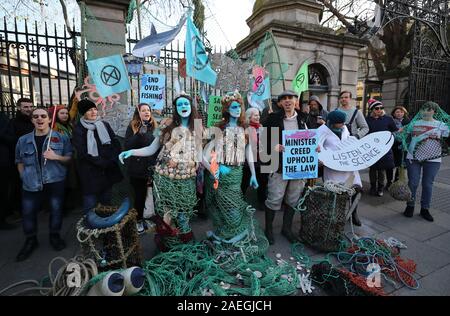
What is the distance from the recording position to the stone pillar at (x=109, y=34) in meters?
4.45

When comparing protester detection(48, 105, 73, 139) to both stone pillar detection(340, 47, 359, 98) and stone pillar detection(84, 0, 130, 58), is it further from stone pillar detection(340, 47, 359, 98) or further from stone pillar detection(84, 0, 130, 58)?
stone pillar detection(340, 47, 359, 98)

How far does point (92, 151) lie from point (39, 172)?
643 millimetres

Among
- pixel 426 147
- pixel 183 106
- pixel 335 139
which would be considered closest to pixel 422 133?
pixel 426 147

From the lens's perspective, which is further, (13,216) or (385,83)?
(385,83)

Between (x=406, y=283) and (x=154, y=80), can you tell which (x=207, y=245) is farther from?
(x=154, y=80)

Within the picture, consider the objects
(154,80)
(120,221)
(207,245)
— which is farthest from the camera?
(154,80)

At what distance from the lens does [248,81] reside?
483 cm

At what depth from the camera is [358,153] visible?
10.6 feet

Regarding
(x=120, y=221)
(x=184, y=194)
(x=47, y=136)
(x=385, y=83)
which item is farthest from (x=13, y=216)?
(x=385, y=83)

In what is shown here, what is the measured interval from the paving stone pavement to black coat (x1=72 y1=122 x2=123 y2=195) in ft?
2.68

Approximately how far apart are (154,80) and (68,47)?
2151 mm

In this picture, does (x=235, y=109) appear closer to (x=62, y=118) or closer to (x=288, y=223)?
(x=288, y=223)
